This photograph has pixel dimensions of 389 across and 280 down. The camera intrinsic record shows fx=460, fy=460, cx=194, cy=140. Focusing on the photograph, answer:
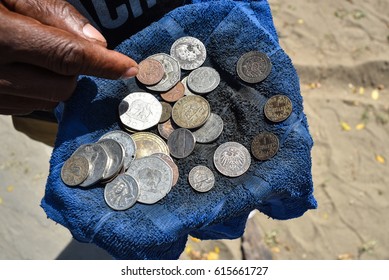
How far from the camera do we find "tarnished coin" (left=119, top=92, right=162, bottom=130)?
179 centimetres

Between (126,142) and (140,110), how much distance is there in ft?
0.45

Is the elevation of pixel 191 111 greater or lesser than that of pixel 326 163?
greater

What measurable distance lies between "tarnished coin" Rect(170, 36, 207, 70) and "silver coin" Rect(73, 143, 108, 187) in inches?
19.7

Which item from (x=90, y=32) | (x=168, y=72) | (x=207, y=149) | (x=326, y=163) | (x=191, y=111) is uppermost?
(x=90, y=32)

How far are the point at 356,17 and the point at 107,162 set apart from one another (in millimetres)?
3329

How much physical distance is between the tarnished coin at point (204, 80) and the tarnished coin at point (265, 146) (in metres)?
0.29

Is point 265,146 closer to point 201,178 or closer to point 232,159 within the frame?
point 232,159

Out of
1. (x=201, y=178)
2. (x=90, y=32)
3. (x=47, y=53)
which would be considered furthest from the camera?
(x=201, y=178)

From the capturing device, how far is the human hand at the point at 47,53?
1.42m

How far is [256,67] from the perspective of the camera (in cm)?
176

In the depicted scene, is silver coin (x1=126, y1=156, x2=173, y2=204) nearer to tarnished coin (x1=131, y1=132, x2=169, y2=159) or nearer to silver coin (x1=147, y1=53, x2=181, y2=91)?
tarnished coin (x1=131, y1=132, x2=169, y2=159)

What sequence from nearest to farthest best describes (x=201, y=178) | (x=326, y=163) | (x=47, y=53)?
(x=47, y=53) < (x=201, y=178) < (x=326, y=163)

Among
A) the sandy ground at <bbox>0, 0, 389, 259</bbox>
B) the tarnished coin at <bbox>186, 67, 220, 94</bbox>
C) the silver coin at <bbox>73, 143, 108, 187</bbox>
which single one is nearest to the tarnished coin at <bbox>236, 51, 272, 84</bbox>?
the tarnished coin at <bbox>186, 67, 220, 94</bbox>

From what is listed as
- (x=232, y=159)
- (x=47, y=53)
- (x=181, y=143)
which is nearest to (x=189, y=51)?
(x=181, y=143)
